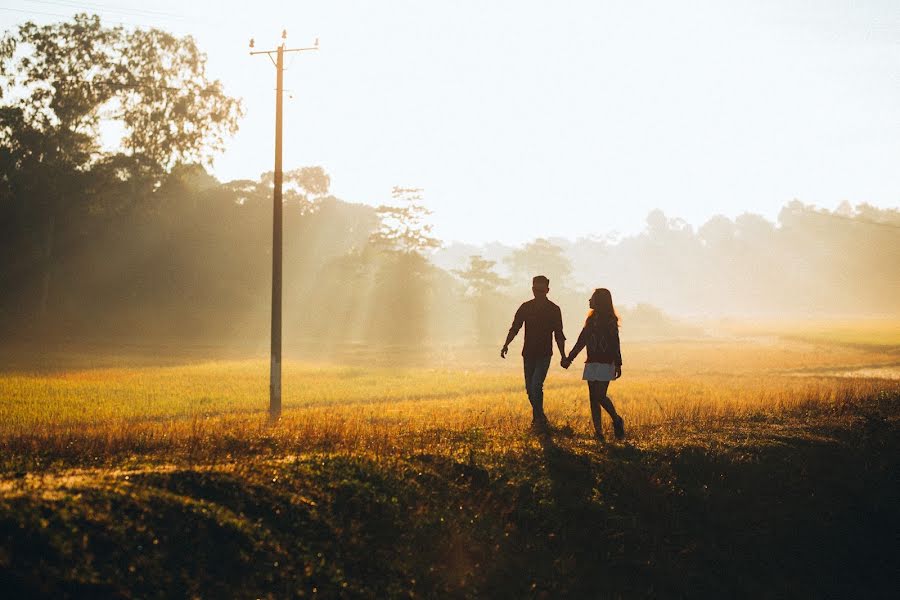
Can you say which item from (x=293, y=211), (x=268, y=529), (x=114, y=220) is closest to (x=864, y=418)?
(x=268, y=529)

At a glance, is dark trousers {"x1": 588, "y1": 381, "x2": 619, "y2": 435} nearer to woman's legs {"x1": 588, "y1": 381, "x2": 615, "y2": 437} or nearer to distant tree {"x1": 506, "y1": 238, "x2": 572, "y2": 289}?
woman's legs {"x1": 588, "y1": 381, "x2": 615, "y2": 437}

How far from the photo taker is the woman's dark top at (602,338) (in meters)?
11.1

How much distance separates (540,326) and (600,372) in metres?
1.13

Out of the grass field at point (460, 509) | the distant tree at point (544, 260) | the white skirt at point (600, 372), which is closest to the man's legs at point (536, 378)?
the grass field at point (460, 509)

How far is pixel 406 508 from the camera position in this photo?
7.49m

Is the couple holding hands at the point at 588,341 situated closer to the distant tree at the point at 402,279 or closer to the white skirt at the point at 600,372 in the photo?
the white skirt at the point at 600,372

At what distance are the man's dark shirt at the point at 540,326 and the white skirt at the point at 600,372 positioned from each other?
0.63 m

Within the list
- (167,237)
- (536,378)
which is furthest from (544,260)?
(536,378)

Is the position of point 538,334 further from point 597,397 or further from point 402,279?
point 402,279

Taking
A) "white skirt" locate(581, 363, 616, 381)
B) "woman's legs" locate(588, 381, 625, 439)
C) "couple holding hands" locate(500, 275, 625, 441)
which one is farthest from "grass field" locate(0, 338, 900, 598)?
"white skirt" locate(581, 363, 616, 381)

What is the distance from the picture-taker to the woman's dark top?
11.1 m

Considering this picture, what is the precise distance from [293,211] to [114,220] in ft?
54.1

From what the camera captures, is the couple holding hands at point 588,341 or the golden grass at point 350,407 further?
the couple holding hands at point 588,341

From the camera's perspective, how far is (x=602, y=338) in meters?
11.1
